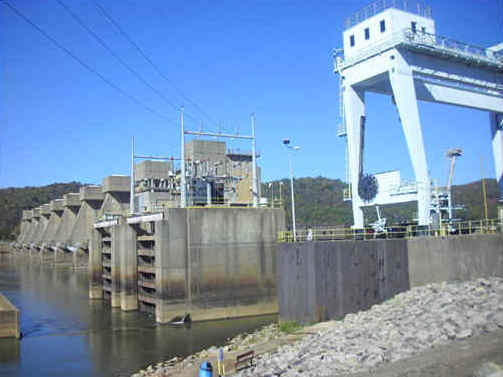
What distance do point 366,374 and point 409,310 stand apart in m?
7.08

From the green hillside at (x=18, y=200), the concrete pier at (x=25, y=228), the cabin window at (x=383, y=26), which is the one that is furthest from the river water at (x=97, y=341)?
the green hillside at (x=18, y=200)

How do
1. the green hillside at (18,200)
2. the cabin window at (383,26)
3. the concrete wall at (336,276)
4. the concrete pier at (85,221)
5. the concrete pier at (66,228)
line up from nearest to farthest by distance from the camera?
the concrete wall at (336,276)
the cabin window at (383,26)
the concrete pier at (85,221)
the concrete pier at (66,228)
the green hillside at (18,200)

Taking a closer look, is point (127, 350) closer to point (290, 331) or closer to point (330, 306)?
point (290, 331)

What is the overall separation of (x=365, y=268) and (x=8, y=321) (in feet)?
54.8

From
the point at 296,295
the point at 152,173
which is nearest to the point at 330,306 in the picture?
the point at 296,295

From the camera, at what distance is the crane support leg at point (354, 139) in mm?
26812

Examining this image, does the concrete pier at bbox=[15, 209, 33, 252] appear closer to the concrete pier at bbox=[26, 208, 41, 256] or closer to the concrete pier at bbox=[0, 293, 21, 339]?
the concrete pier at bbox=[26, 208, 41, 256]

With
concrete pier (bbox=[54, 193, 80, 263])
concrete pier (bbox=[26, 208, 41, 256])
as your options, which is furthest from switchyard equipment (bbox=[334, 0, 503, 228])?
concrete pier (bbox=[26, 208, 41, 256])

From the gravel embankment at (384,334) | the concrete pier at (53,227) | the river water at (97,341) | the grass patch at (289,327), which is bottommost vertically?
the river water at (97,341)

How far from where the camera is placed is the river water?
1905 centimetres

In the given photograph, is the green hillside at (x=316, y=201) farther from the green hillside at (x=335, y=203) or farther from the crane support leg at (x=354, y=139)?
the crane support leg at (x=354, y=139)

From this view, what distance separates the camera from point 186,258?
82.7 ft

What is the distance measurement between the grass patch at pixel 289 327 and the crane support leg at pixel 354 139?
813 centimetres

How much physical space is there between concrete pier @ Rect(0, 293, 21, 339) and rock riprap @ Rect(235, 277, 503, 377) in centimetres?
1368
